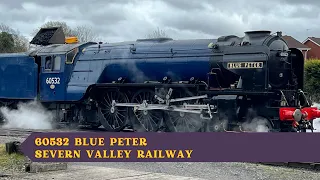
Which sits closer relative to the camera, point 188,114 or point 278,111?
point 278,111

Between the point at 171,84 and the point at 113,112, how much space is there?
2903 millimetres

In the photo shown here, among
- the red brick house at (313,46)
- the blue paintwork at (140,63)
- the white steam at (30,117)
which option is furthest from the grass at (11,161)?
the red brick house at (313,46)

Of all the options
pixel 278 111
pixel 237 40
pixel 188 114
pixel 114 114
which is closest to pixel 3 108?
pixel 114 114

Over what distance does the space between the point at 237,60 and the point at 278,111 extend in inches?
78.5

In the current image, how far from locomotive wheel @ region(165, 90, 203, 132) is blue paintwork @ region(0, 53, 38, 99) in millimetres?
6930

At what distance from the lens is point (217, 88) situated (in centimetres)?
1469

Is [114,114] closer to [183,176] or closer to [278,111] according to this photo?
[278,111]

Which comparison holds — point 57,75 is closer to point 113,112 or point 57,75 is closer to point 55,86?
point 55,86

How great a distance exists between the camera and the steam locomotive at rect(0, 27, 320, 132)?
1391 cm

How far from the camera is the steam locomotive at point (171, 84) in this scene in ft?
45.6

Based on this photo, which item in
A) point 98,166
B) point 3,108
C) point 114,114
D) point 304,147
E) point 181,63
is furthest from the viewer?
point 3,108

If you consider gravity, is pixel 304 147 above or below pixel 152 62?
below

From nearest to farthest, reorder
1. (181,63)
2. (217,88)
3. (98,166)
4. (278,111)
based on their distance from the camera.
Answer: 1. (98,166)
2. (278,111)
3. (217,88)
4. (181,63)

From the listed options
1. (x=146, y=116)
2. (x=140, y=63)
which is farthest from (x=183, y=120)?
(x=140, y=63)
